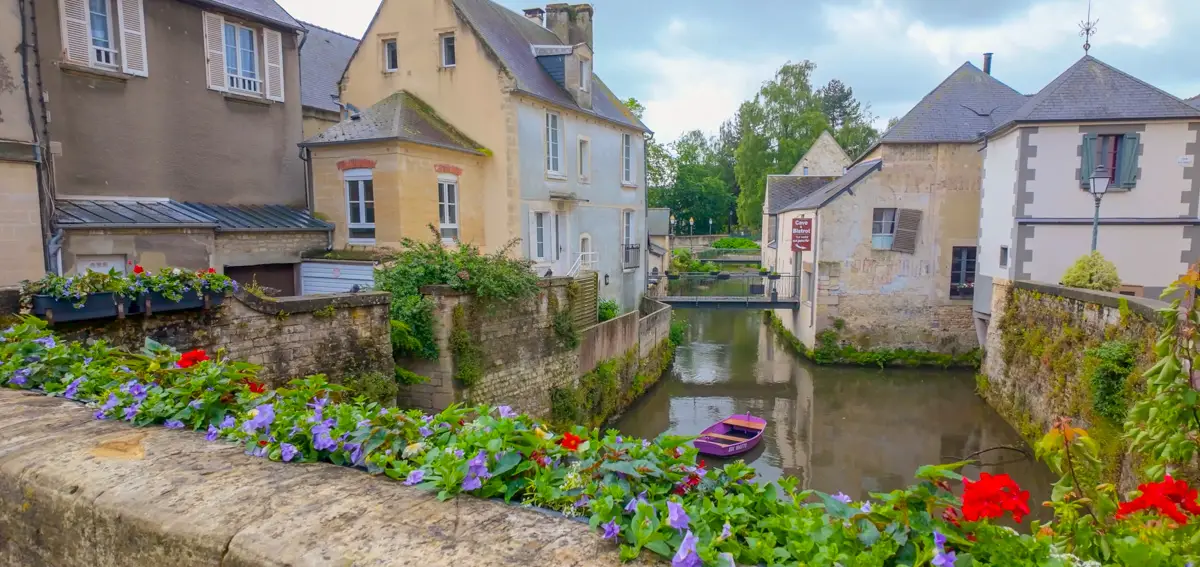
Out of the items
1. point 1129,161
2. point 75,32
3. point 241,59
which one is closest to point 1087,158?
point 1129,161

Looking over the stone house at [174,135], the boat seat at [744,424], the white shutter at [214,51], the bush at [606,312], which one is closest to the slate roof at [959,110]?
the bush at [606,312]

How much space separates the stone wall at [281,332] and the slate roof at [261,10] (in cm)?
760

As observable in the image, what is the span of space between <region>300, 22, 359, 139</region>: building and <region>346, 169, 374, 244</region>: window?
2337 millimetres

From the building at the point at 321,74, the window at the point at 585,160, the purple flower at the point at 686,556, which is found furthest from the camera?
the window at the point at 585,160

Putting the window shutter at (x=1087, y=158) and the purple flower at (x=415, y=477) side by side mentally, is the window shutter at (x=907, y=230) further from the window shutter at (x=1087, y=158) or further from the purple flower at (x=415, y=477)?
the purple flower at (x=415, y=477)

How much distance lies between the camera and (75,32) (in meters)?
10.4

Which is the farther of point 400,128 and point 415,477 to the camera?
point 400,128

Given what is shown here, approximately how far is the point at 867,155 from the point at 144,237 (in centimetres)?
2205

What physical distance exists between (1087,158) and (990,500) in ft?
53.2

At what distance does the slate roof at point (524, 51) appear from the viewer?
592 inches

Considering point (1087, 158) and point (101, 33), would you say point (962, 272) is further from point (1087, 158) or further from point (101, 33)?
point (101, 33)

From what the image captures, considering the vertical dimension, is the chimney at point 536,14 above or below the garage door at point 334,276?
above

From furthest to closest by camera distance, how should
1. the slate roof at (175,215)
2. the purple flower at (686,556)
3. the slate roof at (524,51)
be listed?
1. the slate roof at (524,51)
2. the slate roof at (175,215)
3. the purple flower at (686,556)

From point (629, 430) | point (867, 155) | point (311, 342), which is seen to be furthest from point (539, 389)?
point (867, 155)
